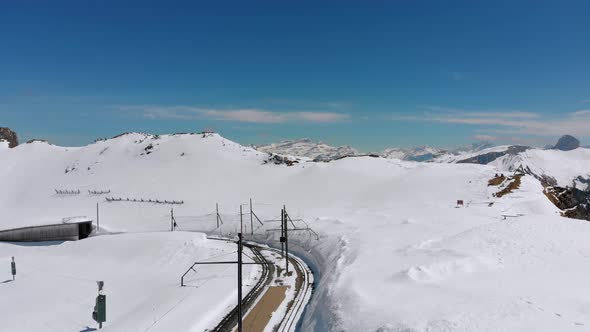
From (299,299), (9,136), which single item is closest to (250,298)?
(299,299)

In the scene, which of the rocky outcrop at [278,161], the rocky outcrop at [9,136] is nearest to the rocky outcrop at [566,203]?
the rocky outcrop at [278,161]

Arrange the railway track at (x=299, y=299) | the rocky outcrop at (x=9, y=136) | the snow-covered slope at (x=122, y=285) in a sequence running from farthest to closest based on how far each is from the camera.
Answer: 1. the rocky outcrop at (x=9, y=136)
2. the snow-covered slope at (x=122, y=285)
3. the railway track at (x=299, y=299)

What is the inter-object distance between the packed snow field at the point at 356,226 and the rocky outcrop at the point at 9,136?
2147 cm

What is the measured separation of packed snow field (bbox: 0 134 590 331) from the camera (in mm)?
21125

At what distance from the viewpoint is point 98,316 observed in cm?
2956

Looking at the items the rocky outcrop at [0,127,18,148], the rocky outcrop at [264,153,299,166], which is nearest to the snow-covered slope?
the rocky outcrop at [264,153,299,166]

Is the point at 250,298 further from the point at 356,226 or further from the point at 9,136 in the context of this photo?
the point at 9,136

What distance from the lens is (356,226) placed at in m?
55.8

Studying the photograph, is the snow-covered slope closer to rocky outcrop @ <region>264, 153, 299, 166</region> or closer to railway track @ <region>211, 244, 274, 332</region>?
railway track @ <region>211, 244, 274, 332</region>

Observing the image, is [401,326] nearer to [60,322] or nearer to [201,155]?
[60,322]

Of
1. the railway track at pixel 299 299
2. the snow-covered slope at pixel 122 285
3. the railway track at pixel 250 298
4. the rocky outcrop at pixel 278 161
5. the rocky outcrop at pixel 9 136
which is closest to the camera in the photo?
the railway track at pixel 250 298

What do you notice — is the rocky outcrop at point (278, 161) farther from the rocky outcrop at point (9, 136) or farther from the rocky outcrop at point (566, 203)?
the rocky outcrop at point (9, 136)

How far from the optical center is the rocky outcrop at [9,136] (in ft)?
537

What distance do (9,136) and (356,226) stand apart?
173 m
